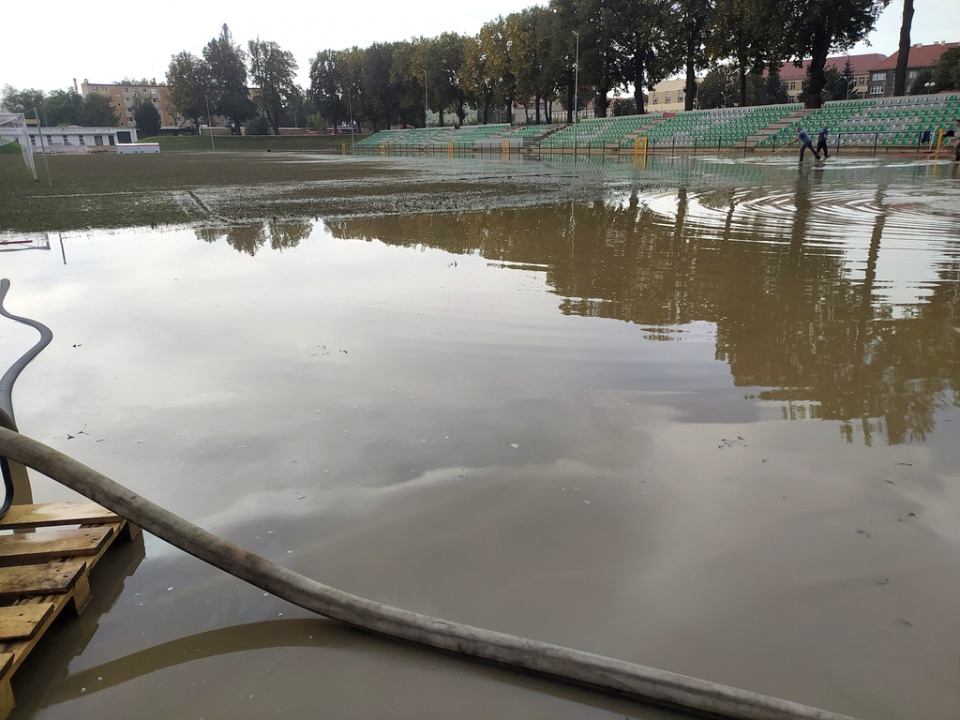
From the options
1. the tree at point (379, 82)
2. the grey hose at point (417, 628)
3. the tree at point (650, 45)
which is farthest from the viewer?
the tree at point (379, 82)

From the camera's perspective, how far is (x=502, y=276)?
7762 mm

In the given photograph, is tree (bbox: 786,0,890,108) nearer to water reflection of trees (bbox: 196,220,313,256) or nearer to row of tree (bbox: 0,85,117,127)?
water reflection of trees (bbox: 196,220,313,256)

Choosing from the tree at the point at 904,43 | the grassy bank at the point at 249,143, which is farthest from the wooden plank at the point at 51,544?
the grassy bank at the point at 249,143

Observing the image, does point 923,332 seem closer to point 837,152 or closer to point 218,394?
point 218,394

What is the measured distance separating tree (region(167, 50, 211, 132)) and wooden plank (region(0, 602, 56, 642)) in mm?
117025

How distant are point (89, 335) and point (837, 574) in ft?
Result: 19.6

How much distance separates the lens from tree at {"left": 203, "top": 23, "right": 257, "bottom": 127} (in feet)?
342

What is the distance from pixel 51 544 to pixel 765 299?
611 cm

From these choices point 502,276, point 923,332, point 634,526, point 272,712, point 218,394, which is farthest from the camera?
point 502,276

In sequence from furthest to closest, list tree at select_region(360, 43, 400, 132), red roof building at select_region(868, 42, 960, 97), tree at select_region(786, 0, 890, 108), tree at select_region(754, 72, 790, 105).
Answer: tree at select_region(360, 43, 400, 132) → red roof building at select_region(868, 42, 960, 97) → tree at select_region(754, 72, 790, 105) → tree at select_region(786, 0, 890, 108)

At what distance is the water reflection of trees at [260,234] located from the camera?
1010cm

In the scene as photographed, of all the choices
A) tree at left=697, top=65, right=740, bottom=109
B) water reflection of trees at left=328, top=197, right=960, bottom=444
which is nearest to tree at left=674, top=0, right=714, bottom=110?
tree at left=697, top=65, right=740, bottom=109

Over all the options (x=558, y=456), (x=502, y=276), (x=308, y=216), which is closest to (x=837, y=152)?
(x=308, y=216)

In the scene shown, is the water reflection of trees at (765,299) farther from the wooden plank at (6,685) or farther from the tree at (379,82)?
the tree at (379,82)
